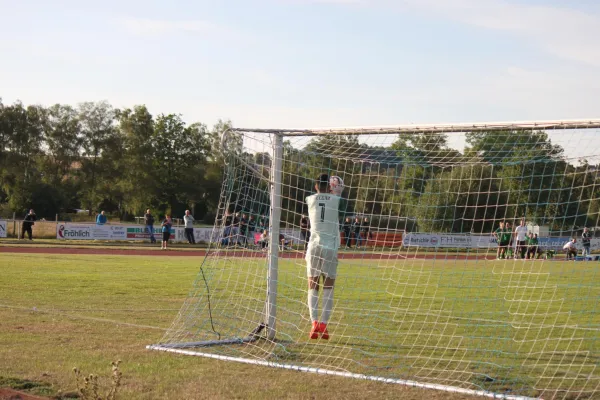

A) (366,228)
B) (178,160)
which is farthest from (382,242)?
(178,160)

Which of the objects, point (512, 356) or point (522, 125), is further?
point (512, 356)

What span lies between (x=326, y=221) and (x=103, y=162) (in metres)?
72.0

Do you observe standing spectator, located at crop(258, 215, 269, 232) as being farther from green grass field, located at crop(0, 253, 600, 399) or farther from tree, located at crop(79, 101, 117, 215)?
tree, located at crop(79, 101, 117, 215)

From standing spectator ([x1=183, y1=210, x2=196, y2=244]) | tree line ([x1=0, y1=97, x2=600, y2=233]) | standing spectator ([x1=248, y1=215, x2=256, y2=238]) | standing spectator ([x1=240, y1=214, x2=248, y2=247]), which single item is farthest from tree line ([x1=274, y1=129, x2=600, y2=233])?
standing spectator ([x1=183, y1=210, x2=196, y2=244])

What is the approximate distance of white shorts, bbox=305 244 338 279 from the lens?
9344 mm

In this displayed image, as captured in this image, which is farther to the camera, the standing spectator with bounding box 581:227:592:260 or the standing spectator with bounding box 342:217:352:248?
the standing spectator with bounding box 581:227:592:260

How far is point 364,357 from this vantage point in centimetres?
809

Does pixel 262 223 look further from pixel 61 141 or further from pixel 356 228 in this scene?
pixel 61 141

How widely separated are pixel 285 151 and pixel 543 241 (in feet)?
47.2

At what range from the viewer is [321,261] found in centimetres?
941

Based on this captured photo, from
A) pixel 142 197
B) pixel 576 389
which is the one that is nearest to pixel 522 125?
pixel 576 389

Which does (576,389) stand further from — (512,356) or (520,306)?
(520,306)

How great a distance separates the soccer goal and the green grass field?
46mm

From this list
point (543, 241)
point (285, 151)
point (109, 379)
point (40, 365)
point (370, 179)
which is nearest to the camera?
point (109, 379)
